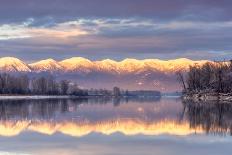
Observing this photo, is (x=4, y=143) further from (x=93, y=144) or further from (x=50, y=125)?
(x=50, y=125)

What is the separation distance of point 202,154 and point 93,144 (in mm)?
6499

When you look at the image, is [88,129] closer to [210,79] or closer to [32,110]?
[32,110]

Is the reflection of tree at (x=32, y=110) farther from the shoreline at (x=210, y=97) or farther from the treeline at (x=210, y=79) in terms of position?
the treeline at (x=210, y=79)

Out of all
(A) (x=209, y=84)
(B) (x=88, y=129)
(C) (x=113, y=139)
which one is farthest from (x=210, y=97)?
(C) (x=113, y=139)

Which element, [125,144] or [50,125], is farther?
[50,125]

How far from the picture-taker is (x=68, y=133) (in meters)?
33.5

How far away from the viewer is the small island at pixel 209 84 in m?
128

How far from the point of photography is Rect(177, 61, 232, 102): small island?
12850cm

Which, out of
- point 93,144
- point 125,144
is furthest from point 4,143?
point 125,144

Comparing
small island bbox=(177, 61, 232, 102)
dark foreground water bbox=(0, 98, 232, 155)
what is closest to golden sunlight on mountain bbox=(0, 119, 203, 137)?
dark foreground water bbox=(0, 98, 232, 155)

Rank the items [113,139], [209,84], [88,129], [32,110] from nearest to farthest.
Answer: [113,139]
[88,129]
[32,110]
[209,84]

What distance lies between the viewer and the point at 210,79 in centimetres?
14562

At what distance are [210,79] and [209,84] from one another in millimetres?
4127

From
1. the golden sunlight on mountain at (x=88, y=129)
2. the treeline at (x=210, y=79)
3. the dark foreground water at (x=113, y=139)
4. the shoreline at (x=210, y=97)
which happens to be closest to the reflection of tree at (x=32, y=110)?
the golden sunlight on mountain at (x=88, y=129)
